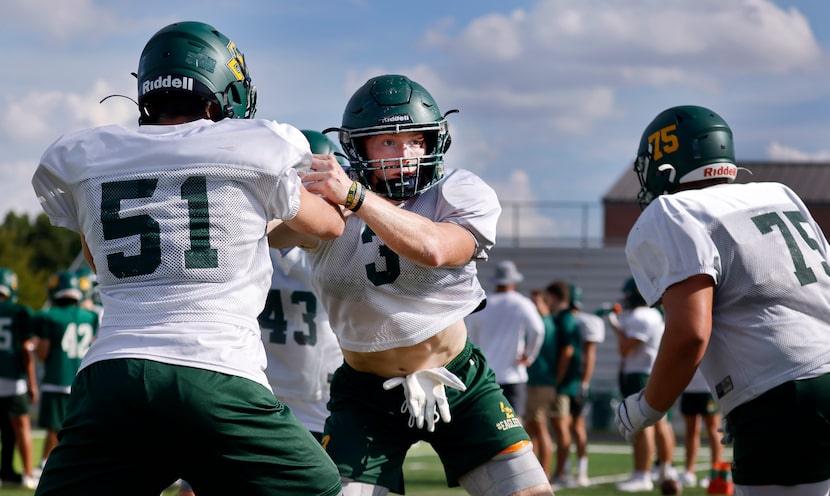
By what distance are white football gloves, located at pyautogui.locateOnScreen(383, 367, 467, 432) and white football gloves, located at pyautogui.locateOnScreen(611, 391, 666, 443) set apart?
568 millimetres

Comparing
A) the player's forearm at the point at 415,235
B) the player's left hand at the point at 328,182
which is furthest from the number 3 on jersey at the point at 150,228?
the player's forearm at the point at 415,235

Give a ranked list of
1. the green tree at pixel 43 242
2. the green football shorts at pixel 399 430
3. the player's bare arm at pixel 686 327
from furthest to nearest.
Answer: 1. the green tree at pixel 43 242
2. the green football shorts at pixel 399 430
3. the player's bare arm at pixel 686 327

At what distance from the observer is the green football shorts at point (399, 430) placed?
149 inches

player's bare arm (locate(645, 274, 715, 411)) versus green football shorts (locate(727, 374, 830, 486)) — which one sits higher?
player's bare arm (locate(645, 274, 715, 411))

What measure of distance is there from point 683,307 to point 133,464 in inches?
63.6

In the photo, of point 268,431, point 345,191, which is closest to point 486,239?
point 345,191

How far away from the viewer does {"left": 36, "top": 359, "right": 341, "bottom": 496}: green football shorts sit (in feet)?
8.63

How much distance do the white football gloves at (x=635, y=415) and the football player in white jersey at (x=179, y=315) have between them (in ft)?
3.58

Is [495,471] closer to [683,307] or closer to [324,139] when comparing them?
[683,307]

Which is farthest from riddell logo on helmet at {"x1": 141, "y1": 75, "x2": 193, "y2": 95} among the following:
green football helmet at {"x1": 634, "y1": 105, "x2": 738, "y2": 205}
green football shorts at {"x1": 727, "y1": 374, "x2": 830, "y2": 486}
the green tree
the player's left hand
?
the green tree

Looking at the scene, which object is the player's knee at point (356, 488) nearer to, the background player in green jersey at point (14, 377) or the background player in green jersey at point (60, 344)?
the background player in green jersey at point (60, 344)

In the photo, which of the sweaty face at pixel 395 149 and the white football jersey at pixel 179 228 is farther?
the sweaty face at pixel 395 149

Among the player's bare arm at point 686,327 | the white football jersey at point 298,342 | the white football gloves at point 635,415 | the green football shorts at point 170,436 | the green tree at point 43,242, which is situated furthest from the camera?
the green tree at point 43,242

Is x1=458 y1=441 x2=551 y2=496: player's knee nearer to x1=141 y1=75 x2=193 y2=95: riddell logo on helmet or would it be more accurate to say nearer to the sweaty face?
the sweaty face
